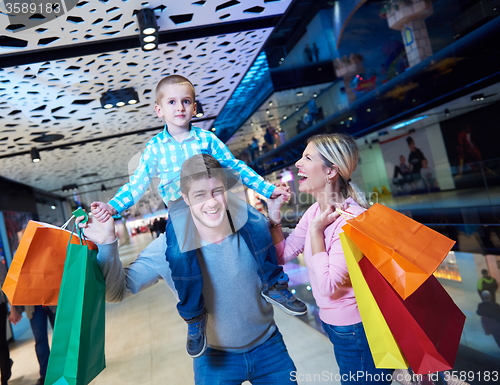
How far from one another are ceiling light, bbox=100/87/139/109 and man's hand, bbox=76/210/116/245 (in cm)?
405

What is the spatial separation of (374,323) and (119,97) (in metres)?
4.87

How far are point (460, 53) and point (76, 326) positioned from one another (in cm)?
768

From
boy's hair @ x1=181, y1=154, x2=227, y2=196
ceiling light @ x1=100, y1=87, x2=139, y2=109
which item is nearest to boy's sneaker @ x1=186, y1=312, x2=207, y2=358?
boy's hair @ x1=181, y1=154, x2=227, y2=196

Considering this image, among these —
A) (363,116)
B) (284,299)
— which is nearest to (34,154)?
(363,116)

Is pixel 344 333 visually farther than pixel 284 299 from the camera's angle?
Yes

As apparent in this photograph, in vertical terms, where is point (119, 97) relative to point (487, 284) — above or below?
above

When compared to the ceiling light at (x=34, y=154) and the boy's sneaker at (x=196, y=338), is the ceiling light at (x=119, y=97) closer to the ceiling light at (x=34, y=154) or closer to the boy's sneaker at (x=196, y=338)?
the ceiling light at (x=34, y=154)

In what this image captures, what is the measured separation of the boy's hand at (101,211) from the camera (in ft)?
4.05

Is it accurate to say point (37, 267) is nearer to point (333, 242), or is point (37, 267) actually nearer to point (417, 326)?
point (333, 242)

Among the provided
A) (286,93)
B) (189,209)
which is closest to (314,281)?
(189,209)

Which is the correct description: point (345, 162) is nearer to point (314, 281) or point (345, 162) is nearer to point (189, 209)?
point (314, 281)

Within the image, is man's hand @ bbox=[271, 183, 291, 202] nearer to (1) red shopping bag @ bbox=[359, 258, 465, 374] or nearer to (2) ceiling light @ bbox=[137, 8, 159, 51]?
(1) red shopping bag @ bbox=[359, 258, 465, 374]

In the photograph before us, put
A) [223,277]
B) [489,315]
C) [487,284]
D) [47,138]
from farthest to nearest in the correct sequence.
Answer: [47,138] → [487,284] → [489,315] → [223,277]

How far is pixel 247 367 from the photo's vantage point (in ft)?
5.19
